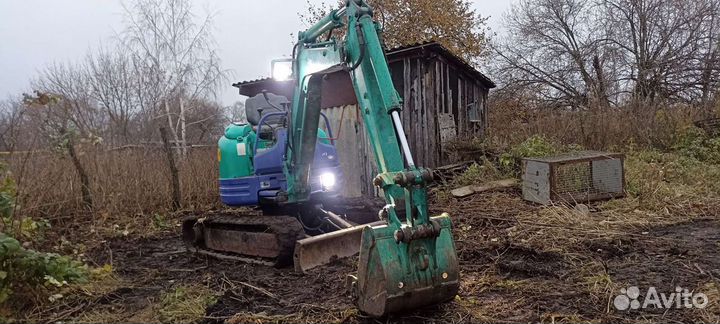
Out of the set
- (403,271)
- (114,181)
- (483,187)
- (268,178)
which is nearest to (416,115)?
(483,187)

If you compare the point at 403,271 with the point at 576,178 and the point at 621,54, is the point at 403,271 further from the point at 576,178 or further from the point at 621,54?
the point at 621,54

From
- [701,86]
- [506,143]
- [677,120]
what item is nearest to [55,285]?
[506,143]

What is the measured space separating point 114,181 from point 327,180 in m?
4.15

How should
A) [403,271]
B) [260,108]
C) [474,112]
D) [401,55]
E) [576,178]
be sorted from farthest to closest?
[474,112], [401,55], [576,178], [260,108], [403,271]

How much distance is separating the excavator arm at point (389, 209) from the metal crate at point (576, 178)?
3.97 metres

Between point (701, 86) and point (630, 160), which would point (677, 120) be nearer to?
point (630, 160)

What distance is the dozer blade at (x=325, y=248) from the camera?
4477 millimetres

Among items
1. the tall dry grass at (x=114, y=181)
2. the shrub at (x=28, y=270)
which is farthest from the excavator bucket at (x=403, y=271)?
the tall dry grass at (x=114, y=181)

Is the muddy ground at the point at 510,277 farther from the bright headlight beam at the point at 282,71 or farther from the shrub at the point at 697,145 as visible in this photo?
the shrub at the point at 697,145

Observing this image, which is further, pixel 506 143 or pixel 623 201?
pixel 506 143

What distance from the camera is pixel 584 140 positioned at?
1103 centimetres

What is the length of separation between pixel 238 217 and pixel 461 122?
6.94 metres

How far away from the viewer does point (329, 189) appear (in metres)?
5.71

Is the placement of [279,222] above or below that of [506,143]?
below
